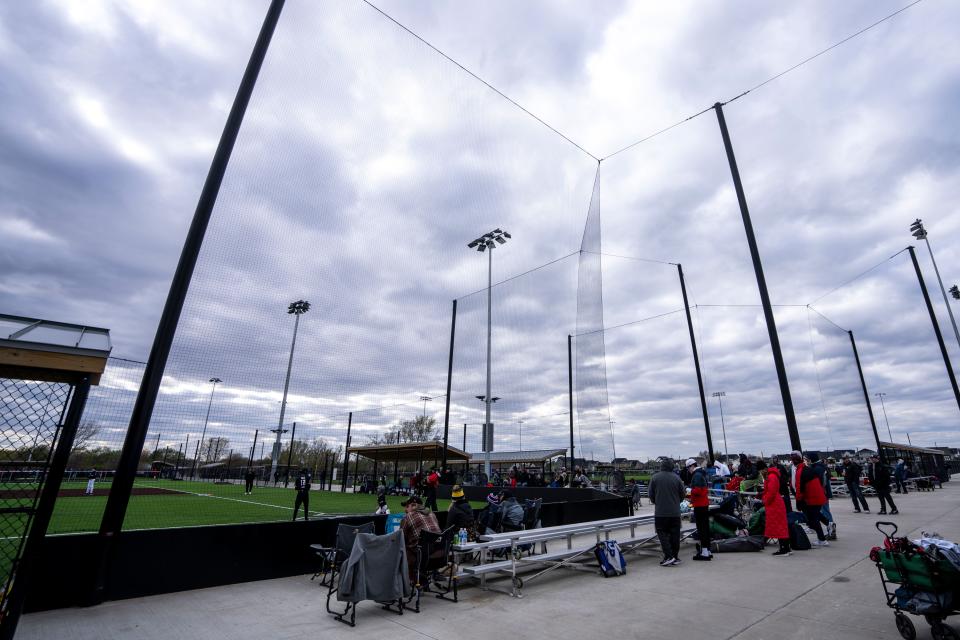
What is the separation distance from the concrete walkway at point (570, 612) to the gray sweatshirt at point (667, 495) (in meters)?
0.81

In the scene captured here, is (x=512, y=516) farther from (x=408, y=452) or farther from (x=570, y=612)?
(x=408, y=452)

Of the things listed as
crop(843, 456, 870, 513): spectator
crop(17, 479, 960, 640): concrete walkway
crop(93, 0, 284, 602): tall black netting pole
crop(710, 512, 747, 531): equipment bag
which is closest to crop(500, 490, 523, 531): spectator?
crop(17, 479, 960, 640): concrete walkway

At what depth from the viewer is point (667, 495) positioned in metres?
6.74

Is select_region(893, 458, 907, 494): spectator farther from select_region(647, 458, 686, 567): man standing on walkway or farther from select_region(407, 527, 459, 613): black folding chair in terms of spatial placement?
select_region(407, 527, 459, 613): black folding chair

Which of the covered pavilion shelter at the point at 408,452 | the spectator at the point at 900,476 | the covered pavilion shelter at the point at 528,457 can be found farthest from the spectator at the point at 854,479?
the covered pavilion shelter at the point at 528,457

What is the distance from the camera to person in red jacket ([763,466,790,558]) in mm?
6961

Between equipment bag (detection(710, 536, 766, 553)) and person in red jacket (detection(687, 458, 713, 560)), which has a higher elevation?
person in red jacket (detection(687, 458, 713, 560))

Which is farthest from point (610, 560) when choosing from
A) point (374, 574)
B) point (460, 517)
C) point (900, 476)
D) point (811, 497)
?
point (900, 476)

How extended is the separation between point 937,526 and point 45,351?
13155 mm

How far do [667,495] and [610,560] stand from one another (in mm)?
1299

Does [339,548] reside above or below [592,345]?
below

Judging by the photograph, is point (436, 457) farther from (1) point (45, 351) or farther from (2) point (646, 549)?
(1) point (45, 351)

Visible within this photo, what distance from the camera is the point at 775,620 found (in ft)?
13.5

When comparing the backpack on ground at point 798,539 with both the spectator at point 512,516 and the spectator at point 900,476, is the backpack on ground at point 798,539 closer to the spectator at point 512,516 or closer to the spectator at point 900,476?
the spectator at point 512,516
